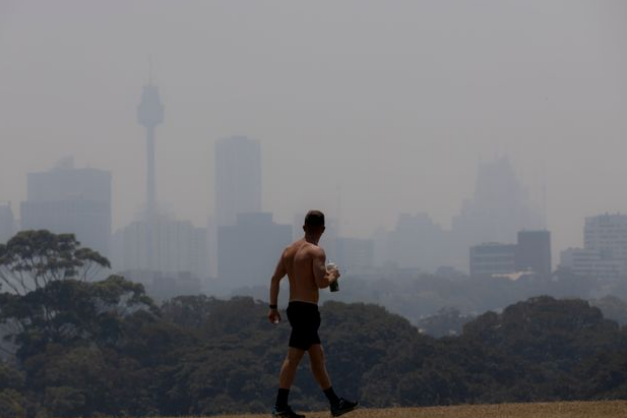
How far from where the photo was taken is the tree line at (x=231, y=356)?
91000 millimetres

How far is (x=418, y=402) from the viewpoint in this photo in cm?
8806

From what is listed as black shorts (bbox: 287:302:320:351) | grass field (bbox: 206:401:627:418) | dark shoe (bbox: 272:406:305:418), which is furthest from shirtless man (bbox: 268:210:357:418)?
grass field (bbox: 206:401:627:418)

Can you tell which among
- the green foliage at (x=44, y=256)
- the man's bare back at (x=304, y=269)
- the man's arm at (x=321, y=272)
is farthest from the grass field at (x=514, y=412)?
the green foliage at (x=44, y=256)

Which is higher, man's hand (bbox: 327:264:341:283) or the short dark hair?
the short dark hair

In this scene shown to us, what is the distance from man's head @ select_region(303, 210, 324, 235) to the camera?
48.4 feet

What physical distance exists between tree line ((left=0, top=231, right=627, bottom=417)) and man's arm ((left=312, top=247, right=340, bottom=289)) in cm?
7218

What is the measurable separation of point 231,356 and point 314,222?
84.0m

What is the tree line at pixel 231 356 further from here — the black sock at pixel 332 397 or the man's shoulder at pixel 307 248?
the man's shoulder at pixel 307 248

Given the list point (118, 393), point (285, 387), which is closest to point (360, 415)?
point (285, 387)

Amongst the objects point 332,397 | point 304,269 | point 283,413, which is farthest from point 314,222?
point 283,413

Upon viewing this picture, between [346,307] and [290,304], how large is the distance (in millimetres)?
91717

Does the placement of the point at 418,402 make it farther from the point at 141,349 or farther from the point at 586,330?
the point at 586,330

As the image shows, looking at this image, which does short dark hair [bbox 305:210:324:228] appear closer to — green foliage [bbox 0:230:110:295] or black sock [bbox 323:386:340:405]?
black sock [bbox 323:386:340:405]

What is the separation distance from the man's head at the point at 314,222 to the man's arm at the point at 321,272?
8.7 inches
